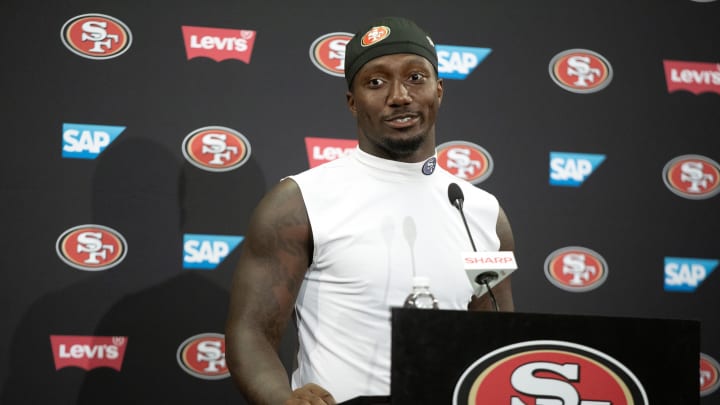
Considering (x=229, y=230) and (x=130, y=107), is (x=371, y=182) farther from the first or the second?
(x=130, y=107)

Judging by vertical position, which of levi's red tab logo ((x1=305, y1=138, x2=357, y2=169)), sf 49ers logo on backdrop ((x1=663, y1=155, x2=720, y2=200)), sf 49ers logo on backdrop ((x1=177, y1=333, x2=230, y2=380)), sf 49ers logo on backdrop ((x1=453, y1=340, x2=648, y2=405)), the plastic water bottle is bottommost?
sf 49ers logo on backdrop ((x1=177, y1=333, x2=230, y2=380))

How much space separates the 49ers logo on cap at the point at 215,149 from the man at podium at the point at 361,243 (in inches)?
28.4

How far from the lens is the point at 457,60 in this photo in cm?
305

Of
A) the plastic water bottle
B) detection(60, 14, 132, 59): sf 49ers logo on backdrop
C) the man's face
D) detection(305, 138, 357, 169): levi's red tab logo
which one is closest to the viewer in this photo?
the plastic water bottle

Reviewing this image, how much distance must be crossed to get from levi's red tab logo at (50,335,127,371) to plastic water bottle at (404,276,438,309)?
142 centimetres

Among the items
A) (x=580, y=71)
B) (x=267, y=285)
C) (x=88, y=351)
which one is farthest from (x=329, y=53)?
(x=88, y=351)

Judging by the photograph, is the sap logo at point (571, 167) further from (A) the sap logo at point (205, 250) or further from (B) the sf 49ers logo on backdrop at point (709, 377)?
(A) the sap logo at point (205, 250)

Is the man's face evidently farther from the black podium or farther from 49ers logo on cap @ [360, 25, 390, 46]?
the black podium

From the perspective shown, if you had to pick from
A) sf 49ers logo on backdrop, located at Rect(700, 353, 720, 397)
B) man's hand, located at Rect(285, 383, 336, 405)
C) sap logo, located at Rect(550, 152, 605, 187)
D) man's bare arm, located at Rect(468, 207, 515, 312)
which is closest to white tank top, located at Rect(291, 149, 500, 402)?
man's bare arm, located at Rect(468, 207, 515, 312)

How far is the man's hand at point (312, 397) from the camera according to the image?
4.55ft

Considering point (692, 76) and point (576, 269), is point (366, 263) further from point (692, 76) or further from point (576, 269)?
point (692, 76)

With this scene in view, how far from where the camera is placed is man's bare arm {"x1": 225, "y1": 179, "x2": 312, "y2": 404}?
6.17 ft

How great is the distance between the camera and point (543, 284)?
301 centimetres

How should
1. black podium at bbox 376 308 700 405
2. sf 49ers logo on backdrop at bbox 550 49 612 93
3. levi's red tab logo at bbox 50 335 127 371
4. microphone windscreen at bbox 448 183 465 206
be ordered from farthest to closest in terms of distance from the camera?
1. sf 49ers logo on backdrop at bbox 550 49 612 93
2. levi's red tab logo at bbox 50 335 127 371
3. microphone windscreen at bbox 448 183 465 206
4. black podium at bbox 376 308 700 405
